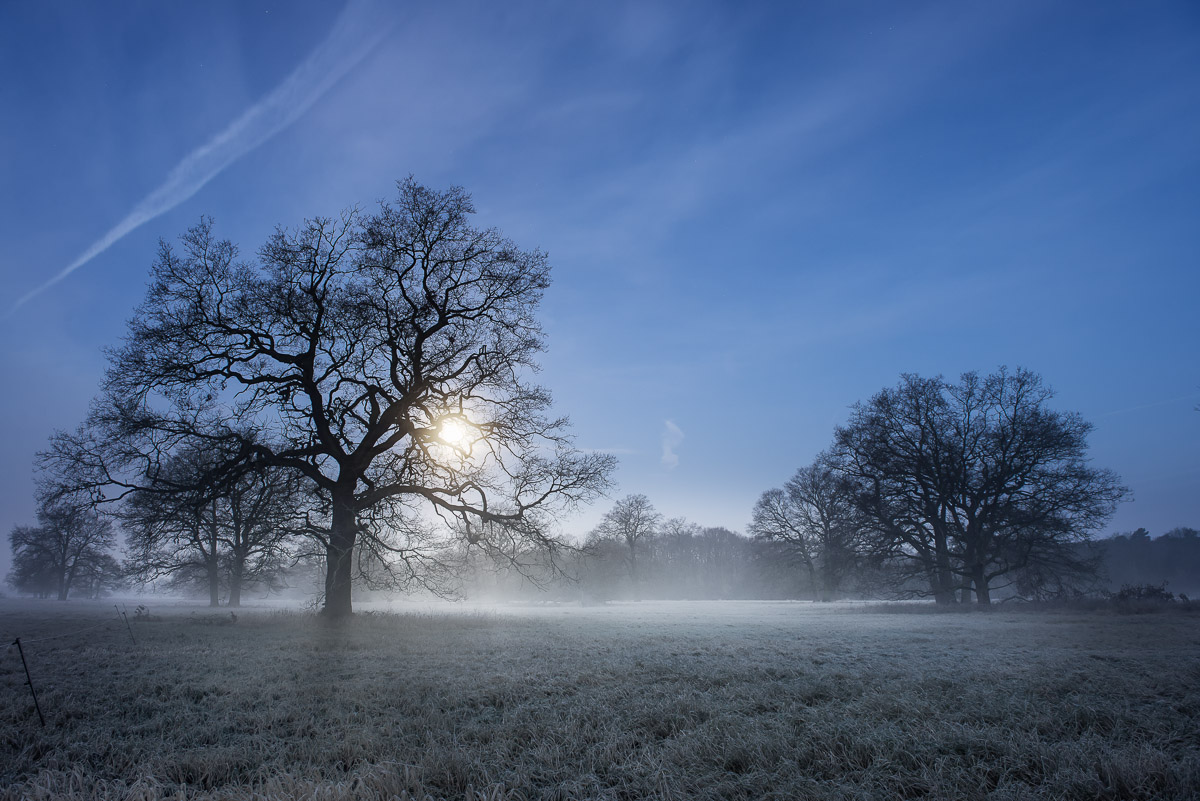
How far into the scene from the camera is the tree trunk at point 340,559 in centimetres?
1602

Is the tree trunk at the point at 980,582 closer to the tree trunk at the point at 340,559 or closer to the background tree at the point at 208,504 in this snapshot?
the tree trunk at the point at 340,559

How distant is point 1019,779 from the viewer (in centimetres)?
372

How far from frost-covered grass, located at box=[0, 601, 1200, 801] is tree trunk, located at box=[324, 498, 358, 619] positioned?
18.9 ft

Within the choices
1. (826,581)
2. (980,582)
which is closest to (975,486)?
(980,582)

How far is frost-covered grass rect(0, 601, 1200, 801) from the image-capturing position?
12.0ft

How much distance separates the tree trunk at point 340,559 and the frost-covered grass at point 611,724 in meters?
5.76

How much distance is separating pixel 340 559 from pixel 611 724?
13.8m

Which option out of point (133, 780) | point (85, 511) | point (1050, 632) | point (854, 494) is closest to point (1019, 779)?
point (133, 780)

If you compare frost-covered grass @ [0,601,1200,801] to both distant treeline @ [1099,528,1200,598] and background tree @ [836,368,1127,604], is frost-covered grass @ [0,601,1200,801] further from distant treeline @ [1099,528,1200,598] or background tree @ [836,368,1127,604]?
distant treeline @ [1099,528,1200,598]

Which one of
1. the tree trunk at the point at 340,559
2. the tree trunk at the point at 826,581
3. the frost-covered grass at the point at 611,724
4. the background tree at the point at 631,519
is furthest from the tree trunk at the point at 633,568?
the frost-covered grass at the point at 611,724

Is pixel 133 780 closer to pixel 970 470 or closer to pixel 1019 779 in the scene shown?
pixel 1019 779

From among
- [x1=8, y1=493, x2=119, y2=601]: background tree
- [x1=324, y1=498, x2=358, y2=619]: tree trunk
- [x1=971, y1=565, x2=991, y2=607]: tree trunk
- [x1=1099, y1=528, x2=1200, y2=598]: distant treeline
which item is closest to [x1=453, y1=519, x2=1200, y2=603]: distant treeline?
[x1=1099, y1=528, x2=1200, y2=598]: distant treeline

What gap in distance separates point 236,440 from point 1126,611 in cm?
3280

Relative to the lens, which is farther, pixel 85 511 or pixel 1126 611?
pixel 1126 611
